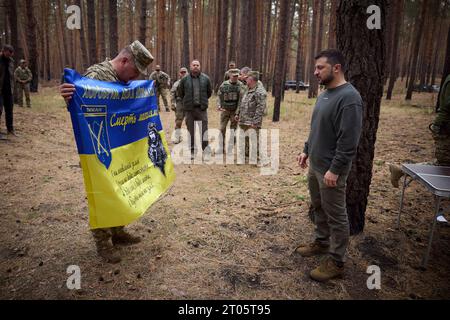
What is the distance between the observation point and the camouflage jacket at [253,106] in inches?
297

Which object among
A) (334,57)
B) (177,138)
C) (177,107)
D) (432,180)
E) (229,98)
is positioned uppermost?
(334,57)

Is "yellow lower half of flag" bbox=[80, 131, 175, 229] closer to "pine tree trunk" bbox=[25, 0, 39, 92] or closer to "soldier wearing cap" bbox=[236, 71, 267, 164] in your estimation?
"soldier wearing cap" bbox=[236, 71, 267, 164]

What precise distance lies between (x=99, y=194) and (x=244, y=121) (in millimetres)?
5322

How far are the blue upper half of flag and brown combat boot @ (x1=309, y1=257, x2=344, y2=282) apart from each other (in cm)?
261

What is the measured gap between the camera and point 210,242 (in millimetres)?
4180

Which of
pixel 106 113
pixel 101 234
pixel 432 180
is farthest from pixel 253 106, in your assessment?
pixel 101 234

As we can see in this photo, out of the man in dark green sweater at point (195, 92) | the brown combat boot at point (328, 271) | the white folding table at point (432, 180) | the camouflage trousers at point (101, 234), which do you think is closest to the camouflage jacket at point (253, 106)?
the man in dark green sweater at point (195, 92)

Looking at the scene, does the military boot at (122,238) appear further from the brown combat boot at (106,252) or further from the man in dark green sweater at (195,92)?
the man in dark green sweater at (195,92)

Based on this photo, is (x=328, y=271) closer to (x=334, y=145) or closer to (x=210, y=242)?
(x=334, y=145)

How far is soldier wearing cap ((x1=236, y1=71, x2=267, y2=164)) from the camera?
755 cm

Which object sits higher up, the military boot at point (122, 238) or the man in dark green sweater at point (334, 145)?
the man in dark green sweater at point (334, 145)

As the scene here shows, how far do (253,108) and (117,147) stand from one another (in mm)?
4889

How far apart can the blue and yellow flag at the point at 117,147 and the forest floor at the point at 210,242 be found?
787 mm

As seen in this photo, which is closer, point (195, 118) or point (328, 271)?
point (328, 271)
